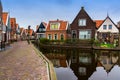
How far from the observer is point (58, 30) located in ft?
231

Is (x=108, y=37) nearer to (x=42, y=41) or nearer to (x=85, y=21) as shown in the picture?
(x=85, y=21)

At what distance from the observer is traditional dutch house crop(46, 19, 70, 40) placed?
69938mm

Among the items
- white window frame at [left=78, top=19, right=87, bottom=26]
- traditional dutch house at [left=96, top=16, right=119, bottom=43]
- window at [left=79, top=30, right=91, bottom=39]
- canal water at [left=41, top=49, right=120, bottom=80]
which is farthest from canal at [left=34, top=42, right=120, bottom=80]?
white window frame at [left=78, top=19, right=87, bottom=26]

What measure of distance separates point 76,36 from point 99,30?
22.3ft

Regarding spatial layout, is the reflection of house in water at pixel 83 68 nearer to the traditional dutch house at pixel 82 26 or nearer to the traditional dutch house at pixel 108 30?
the traditional dutch house at pixel 82 26

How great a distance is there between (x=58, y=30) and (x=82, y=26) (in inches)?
466

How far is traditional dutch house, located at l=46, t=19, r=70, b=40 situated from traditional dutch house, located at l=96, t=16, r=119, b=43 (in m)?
12.4

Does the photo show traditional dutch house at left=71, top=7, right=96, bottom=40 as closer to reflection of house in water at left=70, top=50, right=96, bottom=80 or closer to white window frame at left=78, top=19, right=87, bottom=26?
white window frame at left=78, top=19, right=87, bottom=26

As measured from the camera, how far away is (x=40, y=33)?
8300 cm

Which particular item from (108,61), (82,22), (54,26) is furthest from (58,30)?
(108,61)

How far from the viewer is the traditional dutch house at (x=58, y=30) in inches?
2753

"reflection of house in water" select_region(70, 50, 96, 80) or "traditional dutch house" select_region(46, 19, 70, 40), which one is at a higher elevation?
"traditional dutch house" select_region(46, 19, 70, 40)

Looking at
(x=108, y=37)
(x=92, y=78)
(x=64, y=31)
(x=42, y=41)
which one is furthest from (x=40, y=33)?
(x=92, y=78)

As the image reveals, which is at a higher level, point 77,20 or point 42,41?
point 77,20
